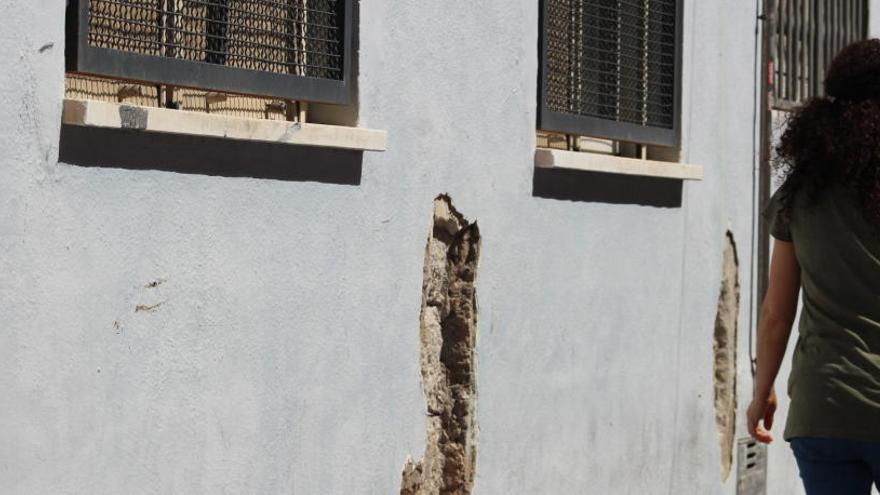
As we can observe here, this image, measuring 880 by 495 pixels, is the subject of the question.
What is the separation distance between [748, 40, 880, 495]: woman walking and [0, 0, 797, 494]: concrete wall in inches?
61.3

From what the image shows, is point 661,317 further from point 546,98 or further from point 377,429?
point 377,429

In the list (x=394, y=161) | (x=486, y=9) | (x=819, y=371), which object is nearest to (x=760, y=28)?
(x=486, y=9)

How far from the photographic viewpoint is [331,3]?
5770mm

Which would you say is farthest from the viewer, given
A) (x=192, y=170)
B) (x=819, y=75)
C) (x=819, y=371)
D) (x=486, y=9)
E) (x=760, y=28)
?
(x=819, y=75)

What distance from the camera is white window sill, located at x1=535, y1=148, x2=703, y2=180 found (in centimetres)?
685

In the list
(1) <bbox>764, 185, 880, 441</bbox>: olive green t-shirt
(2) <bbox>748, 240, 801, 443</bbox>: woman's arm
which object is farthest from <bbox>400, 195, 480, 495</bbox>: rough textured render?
(1) <bbox>764, 185, 880, 441</bbox>: olive green t-shirt

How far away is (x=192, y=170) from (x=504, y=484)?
2112 millimetres

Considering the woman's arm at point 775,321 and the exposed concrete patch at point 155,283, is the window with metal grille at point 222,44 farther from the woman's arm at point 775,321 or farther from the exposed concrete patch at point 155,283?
the woman's arm at point 775,321

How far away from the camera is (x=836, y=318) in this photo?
4.38 meters

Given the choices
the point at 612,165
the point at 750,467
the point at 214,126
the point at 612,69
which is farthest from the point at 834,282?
the point at 750,467

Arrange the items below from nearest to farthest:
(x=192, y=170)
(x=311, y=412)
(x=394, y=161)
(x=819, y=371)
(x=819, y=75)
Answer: (x=819, y=371) < (x=192, y=170) < (x=311, y=412) < (x=394, y=161) < (x=819, y=75)

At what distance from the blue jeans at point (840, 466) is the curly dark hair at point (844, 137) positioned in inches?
20.7

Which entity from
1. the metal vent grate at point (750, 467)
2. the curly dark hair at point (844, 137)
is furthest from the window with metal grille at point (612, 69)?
the curly dark hair at point (844, 137)

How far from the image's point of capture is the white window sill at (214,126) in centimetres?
461
